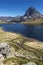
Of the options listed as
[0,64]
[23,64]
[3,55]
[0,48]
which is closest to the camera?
[0,64]

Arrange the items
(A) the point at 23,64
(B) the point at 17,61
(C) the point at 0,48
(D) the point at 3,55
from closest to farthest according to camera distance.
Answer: (A) the point at 23,64
(B) the point at 17,61
(D) the point at 3,55
(C) the point at 0,48

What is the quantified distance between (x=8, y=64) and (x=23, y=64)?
3.21m

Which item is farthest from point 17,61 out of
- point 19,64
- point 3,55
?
point 3,55

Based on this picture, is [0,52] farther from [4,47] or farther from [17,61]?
[17,61]

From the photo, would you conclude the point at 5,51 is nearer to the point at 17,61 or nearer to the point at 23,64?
the point at 17,61

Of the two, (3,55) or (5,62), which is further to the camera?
(3,55)

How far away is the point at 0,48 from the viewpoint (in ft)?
124

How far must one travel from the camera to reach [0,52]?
35.9 m

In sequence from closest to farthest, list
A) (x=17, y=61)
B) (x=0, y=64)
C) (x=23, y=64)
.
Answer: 1. (x=0, y=64)
2. (x=23, y=64)
3. (x=17, y=61)

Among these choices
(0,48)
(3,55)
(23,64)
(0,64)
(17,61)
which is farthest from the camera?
(0,48)

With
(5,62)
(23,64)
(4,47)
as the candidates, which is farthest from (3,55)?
(23,64)

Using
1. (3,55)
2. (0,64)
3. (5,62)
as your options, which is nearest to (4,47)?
(3,55)

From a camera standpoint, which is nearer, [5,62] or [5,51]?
[5,62]

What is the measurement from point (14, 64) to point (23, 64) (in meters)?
2.08
